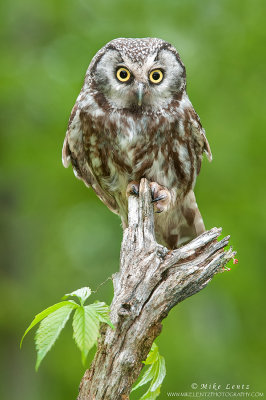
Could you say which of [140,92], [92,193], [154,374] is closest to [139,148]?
[140,92]

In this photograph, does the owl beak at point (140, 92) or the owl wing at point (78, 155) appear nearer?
the owl beak at point (140, 92)

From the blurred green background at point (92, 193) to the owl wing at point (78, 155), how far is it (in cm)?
237

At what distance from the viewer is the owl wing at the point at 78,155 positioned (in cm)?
454

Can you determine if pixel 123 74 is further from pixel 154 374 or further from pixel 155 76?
pixel 154 374

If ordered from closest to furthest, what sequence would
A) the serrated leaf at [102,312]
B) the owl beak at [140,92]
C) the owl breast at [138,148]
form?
the serrated leaf at [102,312]
the owl beak at [140,92]
the owl breast at [138,148]

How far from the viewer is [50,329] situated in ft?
7.55

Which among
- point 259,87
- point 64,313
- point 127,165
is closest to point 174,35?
point 259,87

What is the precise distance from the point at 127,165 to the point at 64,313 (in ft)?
7.05

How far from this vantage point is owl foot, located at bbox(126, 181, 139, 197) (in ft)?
14.1

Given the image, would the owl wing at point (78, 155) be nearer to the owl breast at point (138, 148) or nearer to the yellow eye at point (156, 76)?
the owl breast at point (138, 148)

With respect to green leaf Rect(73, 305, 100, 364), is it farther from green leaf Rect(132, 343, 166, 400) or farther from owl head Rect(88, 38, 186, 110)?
owl head Rect(88, 38, 186, 110)

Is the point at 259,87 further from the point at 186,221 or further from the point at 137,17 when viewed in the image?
the point at 186,221

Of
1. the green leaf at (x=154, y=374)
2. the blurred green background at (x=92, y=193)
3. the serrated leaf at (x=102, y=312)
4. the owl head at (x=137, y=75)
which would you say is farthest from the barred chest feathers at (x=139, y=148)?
the blurred green background at (x=92, y=193)

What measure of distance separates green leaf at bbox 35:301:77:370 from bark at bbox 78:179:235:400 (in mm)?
495
